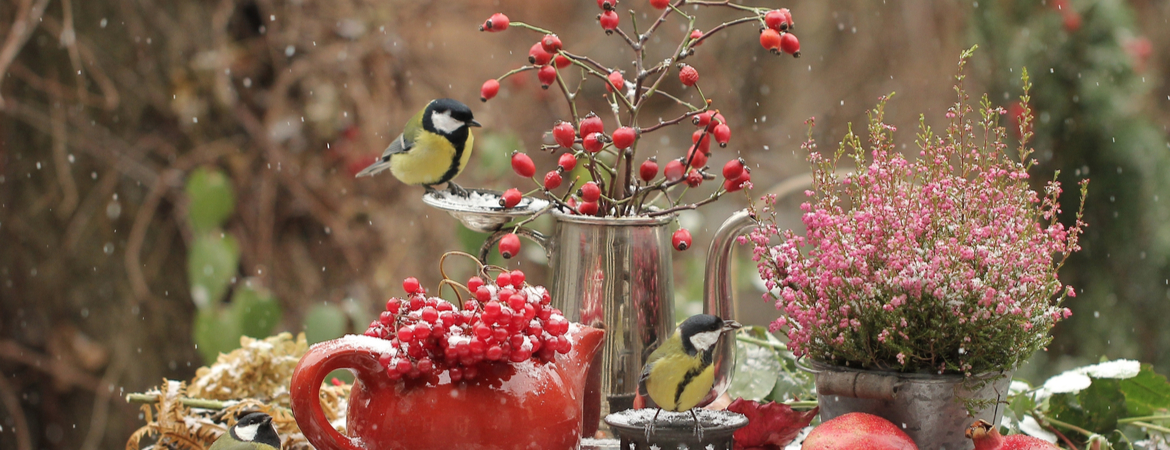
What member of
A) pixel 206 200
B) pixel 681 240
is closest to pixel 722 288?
pixel 681 240

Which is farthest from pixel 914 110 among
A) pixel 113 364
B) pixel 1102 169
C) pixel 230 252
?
pixel 113 364

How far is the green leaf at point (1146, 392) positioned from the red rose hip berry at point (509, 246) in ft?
1.89

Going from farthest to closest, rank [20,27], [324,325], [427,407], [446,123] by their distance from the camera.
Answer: [20,27] < [324,325] < [446,123] < [427,407]

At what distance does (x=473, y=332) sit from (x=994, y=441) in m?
0.37

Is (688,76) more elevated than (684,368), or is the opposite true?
(688,76)

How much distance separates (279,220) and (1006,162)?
156 centimetres

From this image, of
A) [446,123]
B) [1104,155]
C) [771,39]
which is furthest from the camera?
[1104,155]

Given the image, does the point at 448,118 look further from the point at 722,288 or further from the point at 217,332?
the point at 217,332

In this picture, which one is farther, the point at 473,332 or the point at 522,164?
the point at 522,164

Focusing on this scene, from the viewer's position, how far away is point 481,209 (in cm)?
80

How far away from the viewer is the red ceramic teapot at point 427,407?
2.06ft

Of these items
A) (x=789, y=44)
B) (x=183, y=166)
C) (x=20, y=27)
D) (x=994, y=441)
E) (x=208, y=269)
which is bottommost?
(x=994, y=441)

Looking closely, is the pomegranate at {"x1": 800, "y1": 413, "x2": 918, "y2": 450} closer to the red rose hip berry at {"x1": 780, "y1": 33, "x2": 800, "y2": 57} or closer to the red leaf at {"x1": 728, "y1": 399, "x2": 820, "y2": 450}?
the red leaf at {"x1": 728, "y1": 399, "x2": 820, "y2": 450}

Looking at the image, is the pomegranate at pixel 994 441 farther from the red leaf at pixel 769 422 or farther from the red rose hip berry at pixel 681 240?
the red rose hip berry at pixel 681 240
